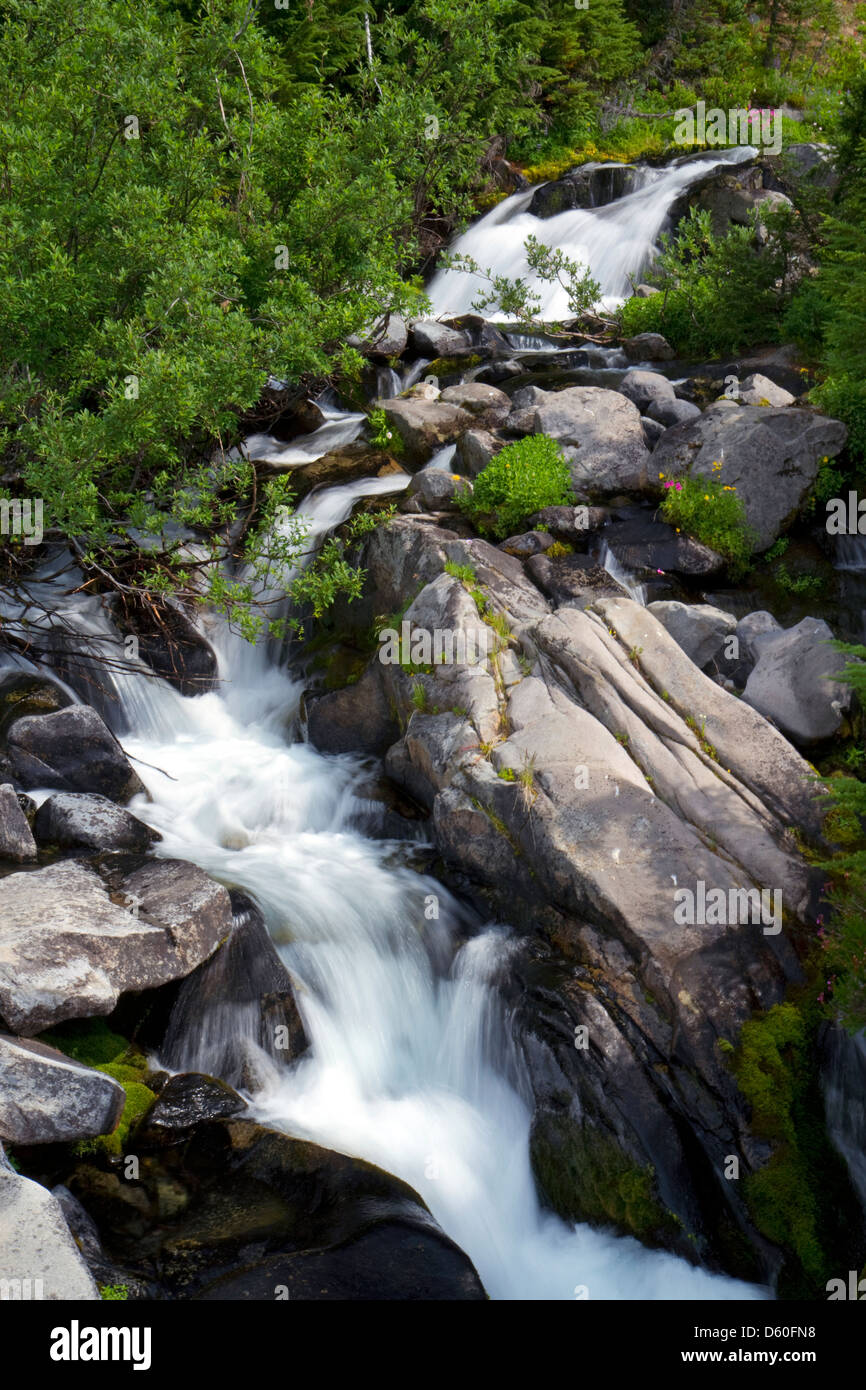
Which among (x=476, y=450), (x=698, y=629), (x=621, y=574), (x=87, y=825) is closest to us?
(x=87, y=825)

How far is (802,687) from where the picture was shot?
9586 millimetres

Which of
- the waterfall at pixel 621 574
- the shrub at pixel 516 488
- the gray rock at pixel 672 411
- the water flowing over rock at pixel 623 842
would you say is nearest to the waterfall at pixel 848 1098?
the water flowing over rock at pixel 623 842

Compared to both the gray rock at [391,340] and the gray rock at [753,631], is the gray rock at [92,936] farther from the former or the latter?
the gray rock at [391,340]

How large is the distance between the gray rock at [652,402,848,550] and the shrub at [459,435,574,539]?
146 cm

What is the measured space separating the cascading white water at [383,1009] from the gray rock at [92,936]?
2.92 ft

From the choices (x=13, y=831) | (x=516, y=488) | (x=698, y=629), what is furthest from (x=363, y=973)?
(x=516, y=488)

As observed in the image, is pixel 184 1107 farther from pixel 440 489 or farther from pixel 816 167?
pixel 816 167

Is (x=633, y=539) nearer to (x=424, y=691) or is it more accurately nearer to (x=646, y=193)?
(x=424, y=691)

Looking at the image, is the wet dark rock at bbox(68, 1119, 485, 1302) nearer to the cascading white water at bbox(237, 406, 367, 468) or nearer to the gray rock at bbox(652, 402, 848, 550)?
the gray rock at bbox(652, 402, 848, 550)

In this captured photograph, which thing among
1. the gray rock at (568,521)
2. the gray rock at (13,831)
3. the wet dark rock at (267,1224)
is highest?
the gray rock at (568,521)

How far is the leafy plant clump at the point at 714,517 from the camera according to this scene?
12188 millimetres

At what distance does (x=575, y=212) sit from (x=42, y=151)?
17.4 m

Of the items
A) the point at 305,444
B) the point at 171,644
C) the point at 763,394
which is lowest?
the point at 171,644

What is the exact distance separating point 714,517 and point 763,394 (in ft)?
10.1
